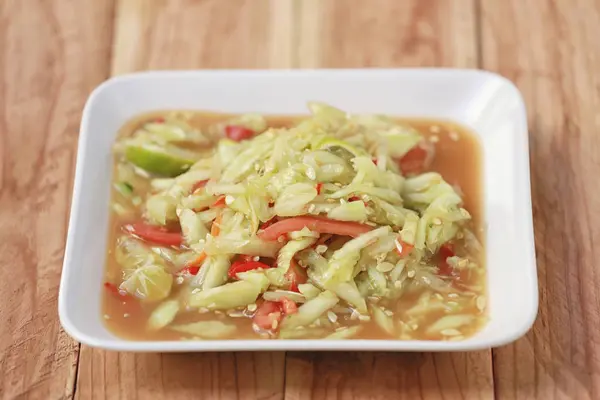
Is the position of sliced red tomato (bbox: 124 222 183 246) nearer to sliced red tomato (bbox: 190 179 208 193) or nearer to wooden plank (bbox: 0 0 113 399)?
sliced red tomato (bbox: 190 179 208 193)

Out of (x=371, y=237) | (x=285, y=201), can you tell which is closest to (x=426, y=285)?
(x=371, y=237)

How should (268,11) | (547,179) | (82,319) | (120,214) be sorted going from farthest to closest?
(268,11), (547,179), (120,214), (82,319)

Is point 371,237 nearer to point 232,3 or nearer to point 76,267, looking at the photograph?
point 76,267

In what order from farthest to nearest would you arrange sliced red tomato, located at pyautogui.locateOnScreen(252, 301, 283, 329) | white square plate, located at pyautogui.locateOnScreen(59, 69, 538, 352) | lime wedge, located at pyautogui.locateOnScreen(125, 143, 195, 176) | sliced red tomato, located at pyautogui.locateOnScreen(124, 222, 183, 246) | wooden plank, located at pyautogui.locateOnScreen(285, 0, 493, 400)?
wooden plank, located at pyautogui.locateOnScreen(285, 0, 493, 400)
lime wedge, located at pyautogui.locateOnScreen(125, 143, 195, 176)
sliced red tomato, located at pyautogui.locateOnScreen(124, 222, 183, 246)
sliced red tomato, located at pyautogui.locateOnScreen(252, 301, 283, 329)
white square plate, located at pyautogui.locateOnScreen(59, 69, 538, 352)

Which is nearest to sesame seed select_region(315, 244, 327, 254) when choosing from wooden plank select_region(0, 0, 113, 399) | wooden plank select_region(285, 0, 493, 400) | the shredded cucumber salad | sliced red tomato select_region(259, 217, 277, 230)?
the shredded cucumber salad

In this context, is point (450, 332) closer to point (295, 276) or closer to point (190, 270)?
point (295, 276)

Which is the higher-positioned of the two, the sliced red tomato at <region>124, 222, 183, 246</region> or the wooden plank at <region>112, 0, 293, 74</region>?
the wooden plank at <region>112, 0, 293, 74</region>

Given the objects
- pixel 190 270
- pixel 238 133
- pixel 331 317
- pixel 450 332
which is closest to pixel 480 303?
pixel 450 332

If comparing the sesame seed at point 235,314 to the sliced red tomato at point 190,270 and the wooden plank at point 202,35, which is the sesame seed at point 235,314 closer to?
the sliced red tomato at point 190,270
